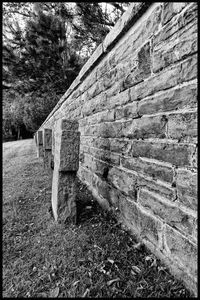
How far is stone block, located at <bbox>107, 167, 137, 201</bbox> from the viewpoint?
182cm

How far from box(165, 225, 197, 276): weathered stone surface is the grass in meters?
0.17

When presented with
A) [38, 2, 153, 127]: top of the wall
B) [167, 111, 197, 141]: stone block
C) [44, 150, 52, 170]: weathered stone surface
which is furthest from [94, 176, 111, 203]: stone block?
[44, 150, 52, 170]: weathered stone surface

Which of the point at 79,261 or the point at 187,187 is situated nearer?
the point at 187,187

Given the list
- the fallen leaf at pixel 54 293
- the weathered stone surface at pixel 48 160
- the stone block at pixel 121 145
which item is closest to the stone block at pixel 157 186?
the stone block at pixel 121 145

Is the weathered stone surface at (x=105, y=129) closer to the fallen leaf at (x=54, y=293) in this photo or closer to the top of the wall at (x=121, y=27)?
the top of the wall at (x=121, y=27)

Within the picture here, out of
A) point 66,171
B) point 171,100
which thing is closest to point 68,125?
point 66,171

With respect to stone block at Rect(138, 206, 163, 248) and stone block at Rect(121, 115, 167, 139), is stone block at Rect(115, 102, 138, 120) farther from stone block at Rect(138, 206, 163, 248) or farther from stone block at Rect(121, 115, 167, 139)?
stone block at Rect(138, 206, 163, 248)

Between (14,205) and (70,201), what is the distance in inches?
44.9

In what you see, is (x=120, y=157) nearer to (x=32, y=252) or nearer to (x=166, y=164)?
(x=166, y=164)

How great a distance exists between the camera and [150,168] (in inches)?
61.6

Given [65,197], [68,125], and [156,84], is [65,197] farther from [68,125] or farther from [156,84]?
[156,84]

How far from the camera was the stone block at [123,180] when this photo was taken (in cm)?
182

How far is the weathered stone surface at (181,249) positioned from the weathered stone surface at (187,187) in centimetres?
25

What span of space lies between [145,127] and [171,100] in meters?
0.35
